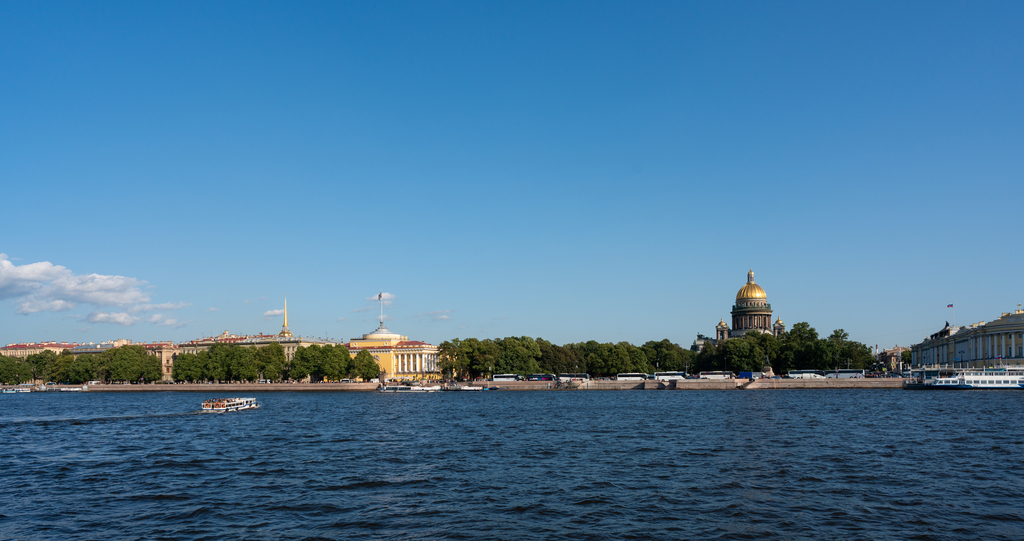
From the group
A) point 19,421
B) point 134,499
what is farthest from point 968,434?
point 19,421

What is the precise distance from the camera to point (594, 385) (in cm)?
9794

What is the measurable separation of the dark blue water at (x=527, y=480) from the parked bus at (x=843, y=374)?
53319mm

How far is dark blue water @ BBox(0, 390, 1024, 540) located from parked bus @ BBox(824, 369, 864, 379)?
53.3m

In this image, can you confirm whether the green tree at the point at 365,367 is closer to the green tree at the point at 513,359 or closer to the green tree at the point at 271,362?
the green tree at the point at 271,362

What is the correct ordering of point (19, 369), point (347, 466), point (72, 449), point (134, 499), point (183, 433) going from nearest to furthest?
point (134, 499), point (347, 466), point (72, 449), point (183, 433), point (19, 369)

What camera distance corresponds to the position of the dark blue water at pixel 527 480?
640 inches

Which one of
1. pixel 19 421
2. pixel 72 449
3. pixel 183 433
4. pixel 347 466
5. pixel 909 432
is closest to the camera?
pixel 347 466

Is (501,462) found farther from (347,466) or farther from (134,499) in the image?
(134,499)

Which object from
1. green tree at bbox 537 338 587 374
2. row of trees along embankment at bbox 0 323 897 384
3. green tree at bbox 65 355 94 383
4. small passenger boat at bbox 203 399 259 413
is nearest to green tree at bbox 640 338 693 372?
row of trees along embankment at bbox 0 323 897 384

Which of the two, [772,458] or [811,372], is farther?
[811,372]

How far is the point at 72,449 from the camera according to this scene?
103 feet

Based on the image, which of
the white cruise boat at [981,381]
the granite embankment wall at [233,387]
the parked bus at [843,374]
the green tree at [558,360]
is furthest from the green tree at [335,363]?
the white cruise boat at [981,381]

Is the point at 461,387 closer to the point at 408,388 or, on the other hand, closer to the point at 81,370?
the point at 408,388

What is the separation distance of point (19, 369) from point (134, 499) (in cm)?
14220
